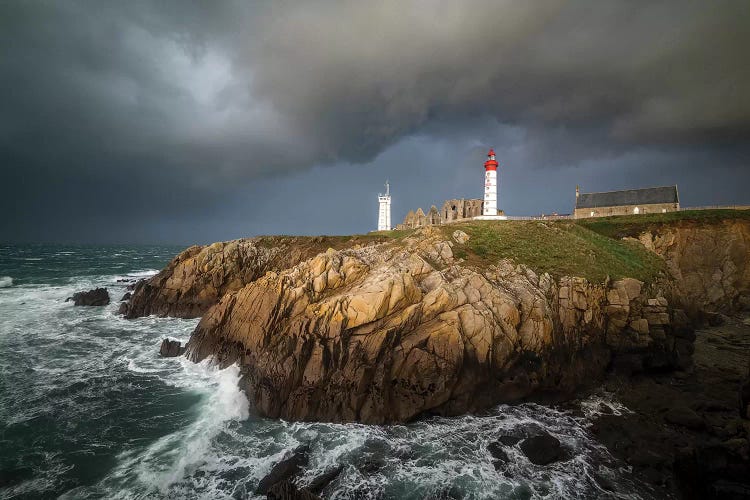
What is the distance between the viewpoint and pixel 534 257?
28188 millimetres

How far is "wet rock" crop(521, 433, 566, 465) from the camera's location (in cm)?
1516

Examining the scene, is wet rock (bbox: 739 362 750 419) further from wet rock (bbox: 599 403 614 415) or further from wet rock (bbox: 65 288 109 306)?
wet rock (bbox: 65 288 109 306)

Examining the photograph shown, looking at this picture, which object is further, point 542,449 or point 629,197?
point 629,197

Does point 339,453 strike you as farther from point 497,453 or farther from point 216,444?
point 497,453

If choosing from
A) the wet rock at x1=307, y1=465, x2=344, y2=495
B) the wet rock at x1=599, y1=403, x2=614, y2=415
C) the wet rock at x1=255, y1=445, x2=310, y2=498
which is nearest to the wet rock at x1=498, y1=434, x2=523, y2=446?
the wet rock at x1=599, y1=403, x2=614, y2=415

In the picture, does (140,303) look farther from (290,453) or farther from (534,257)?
(534,257)

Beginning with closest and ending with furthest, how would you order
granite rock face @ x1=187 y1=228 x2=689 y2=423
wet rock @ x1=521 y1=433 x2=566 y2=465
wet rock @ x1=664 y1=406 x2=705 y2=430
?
wet rock @ x1=521 y1=433 x2=566 y2=465
wet rock @ x1=664 y1=406 x2=705 y2=430
granite rock face @ x1=187 y1=228 x2=689 y2=423

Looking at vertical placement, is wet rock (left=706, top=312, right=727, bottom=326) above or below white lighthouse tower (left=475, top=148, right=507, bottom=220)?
below

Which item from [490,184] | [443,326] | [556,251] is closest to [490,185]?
[490,184]

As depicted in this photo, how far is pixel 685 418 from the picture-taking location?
666 inches

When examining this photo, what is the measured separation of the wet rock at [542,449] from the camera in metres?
15.2

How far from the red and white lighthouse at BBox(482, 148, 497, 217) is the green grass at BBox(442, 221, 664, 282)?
1449 centimetres

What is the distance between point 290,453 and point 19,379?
2118cm

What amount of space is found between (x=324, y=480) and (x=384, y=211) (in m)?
77.2
